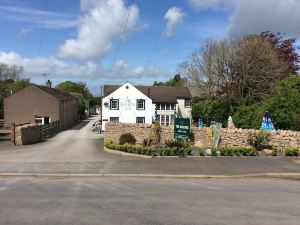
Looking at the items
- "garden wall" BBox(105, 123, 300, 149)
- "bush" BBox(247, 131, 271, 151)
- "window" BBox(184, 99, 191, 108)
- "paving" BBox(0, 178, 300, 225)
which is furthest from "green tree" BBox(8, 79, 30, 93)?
"paving" BBox(0, 178, 300, 225)

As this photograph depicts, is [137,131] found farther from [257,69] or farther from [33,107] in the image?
[33,107]

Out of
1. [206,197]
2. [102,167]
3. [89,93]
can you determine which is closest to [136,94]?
[102,167]

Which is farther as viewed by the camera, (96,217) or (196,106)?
(196,106)

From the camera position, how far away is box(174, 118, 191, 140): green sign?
97.9 feet

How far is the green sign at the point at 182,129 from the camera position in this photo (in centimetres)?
2984

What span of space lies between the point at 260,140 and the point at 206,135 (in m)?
6.47

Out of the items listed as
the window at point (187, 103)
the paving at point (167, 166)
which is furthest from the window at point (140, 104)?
the paving at point (167, 166)

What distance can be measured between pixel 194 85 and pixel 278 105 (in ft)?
72.3

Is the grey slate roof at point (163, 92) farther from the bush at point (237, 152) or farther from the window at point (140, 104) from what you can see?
the bush at point (237, 152)

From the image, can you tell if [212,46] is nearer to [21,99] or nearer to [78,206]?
[21,99]

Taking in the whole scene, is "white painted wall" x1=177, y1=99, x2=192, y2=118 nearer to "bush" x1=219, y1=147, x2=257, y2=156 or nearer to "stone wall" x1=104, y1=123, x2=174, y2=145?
"stone wall" x1=104, y1=123, x2=174, y2=145

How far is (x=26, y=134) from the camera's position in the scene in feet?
123

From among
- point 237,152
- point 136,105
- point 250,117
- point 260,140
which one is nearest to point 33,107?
point 136,105

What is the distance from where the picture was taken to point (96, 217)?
9750 millimetres
